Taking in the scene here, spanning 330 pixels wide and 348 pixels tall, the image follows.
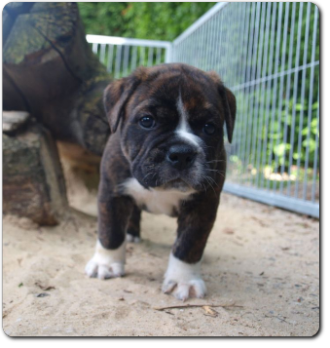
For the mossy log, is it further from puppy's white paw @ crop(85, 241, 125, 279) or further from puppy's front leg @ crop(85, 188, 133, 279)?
puppy's white paw @ crop(85, 241, 125, 279)

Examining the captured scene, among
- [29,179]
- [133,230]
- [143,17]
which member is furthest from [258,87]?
[143,17]

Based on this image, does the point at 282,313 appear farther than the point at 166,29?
No

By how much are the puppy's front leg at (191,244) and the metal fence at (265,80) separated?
114 inches

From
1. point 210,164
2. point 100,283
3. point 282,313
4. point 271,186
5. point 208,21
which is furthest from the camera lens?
point 208,21

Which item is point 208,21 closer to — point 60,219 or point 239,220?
point 239,220

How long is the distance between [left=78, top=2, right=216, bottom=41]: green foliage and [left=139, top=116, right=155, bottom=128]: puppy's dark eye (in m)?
7.82

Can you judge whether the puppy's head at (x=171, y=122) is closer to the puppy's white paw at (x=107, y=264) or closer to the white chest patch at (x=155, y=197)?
the white chest patch at (x=155, y=197)

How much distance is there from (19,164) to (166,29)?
868cm

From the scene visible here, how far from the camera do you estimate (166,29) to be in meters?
11.5

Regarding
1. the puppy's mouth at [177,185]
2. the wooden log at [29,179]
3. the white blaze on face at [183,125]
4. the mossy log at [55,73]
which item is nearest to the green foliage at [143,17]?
the mossy log at [55,73]

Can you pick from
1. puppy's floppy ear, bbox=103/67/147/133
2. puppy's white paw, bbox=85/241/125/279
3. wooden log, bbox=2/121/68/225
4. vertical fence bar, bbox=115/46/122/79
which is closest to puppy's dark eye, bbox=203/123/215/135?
puppy's floppy ear, bbox=103/67/147/133

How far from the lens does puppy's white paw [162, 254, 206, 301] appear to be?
283 cm
